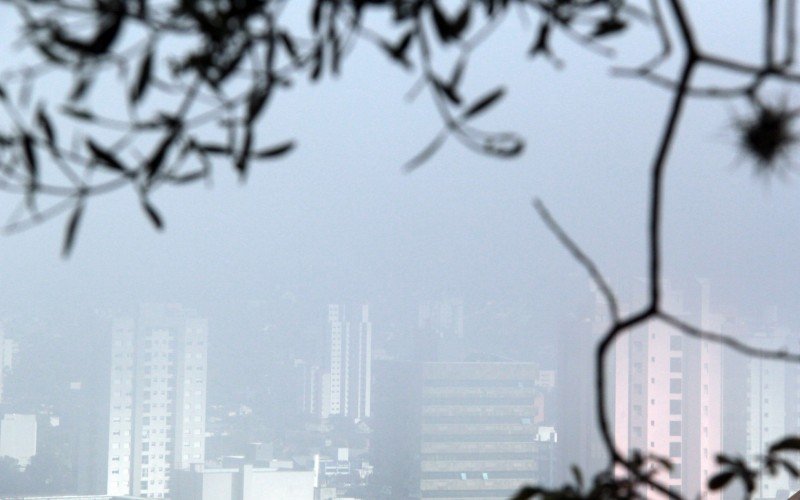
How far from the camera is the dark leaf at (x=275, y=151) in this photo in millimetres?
530

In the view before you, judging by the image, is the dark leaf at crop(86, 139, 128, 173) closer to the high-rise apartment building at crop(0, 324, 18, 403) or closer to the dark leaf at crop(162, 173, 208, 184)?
the dark leaf at crop(162, 173, 208, 184)

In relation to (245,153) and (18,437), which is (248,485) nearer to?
(18,437)

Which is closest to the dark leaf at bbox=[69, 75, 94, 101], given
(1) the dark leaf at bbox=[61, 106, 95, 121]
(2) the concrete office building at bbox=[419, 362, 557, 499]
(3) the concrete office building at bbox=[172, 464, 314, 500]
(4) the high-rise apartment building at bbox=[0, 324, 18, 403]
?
(1) the dark leaf at bbox=[61, 106, 95, 121]

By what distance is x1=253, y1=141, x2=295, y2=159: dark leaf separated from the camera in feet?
1.74

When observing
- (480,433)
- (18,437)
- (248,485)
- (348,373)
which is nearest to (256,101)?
(248,485)

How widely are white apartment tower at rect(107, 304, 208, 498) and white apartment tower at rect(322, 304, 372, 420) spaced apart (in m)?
4.63

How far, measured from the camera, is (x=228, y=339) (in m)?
33.5

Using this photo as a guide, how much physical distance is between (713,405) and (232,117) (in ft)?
72.4

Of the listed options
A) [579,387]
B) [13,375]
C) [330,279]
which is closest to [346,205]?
[330,279]

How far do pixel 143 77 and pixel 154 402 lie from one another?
2890cm

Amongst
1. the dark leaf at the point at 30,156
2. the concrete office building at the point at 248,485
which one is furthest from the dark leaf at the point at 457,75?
the concrete office building at the point at 248,485

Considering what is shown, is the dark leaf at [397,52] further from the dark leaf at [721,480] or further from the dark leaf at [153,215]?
the dark leaf at [721,480]

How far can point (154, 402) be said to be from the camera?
93.2 ft

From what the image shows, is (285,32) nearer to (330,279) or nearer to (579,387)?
(579,387)
